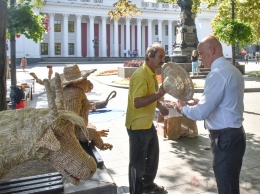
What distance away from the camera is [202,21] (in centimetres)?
7038

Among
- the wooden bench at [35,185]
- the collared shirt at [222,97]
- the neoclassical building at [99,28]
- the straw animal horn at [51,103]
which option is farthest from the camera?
the neoclassical building at [99,28]

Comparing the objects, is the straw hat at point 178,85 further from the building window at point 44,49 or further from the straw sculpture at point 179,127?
the building window at point 44,49

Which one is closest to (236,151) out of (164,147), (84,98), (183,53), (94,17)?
(84,98)

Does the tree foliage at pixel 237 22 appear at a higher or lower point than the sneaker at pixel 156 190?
higher

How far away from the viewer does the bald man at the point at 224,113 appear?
10.3 feet

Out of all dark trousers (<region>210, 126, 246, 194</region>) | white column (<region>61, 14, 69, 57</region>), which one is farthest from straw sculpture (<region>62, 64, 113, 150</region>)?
white column (<region>61, 14, 69, 57</region>)

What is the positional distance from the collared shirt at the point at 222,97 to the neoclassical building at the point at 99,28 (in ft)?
196

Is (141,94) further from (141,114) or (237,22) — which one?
(237,22)

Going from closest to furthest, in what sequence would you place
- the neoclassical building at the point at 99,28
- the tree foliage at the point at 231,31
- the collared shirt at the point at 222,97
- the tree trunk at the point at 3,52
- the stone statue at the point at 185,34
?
the tree trunk at the point at 3,52
the collared shirt at the point at 222,97
the tree foliage at the point at 231,31
the stone statue at the point at 185,34
the neoclassical building at the point at 99,28

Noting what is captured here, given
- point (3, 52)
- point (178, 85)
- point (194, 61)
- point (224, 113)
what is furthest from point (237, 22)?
point (3, 52)

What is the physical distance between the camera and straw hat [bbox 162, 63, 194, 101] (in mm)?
3793

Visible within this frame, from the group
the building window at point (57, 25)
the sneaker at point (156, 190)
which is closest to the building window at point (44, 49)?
the building window at point (57, 25)

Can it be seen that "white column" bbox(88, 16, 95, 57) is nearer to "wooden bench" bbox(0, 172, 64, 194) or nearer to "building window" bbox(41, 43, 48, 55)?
"building window" bbox(41, 43, 48, 55)

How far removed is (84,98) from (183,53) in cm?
2140
